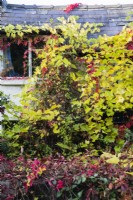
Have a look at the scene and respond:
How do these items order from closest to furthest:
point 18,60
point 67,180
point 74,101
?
point 67,180, point 74,101, point 18,60

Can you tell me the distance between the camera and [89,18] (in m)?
10.4

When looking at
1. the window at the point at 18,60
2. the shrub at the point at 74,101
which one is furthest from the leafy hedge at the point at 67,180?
the window at the point at 18,60

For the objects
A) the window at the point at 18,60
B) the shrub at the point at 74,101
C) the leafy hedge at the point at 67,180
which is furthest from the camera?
the window at the point at 18,60

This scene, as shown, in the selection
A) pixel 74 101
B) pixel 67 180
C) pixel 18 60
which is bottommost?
pixel 67 180

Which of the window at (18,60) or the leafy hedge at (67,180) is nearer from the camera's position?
the leafy hedge at (67,180)

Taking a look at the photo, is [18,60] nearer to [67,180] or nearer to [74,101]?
[74,101]

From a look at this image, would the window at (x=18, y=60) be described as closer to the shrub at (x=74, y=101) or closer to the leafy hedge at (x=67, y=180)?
the shrub at (x=74, y=101)

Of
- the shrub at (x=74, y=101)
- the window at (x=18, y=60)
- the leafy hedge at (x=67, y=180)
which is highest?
the window at (x=18, y=60)

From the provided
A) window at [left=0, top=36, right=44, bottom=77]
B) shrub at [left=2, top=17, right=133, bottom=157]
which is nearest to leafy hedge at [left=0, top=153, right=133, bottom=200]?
shrub at [left=2, top=17, right=133, bottom=157]

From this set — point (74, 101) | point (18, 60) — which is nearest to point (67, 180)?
point (74, 101)

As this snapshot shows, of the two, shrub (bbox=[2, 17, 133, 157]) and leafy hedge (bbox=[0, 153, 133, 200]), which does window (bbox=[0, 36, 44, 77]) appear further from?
leafy hedge (bbox=[0, 153, 133, 200])

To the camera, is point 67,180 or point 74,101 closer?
point 67,180

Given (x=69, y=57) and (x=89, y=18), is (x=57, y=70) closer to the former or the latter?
(x=69, y=57)

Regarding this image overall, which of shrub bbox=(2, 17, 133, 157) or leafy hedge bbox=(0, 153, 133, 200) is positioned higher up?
shrub bbox=(2, 17, 133, 157)
